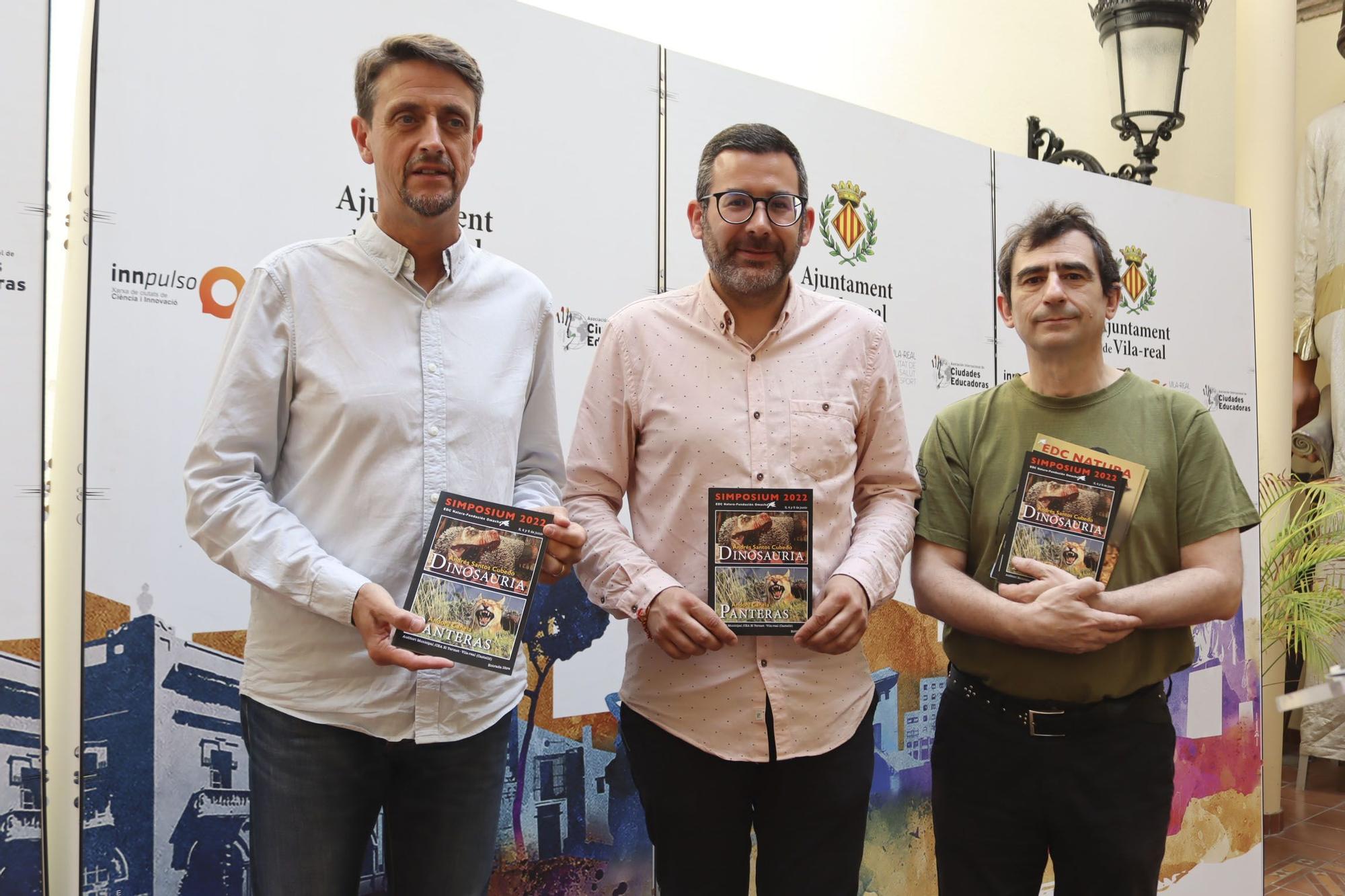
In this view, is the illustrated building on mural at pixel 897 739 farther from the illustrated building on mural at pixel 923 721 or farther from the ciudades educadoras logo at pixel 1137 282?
the ciudades educadoras logo at pixel 1137 282

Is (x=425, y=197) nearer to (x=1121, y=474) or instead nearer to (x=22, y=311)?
(x=22, y=311)

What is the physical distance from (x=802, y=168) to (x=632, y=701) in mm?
1049

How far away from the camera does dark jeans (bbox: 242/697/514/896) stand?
1.63m

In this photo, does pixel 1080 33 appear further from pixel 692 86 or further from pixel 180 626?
pixel 180 626

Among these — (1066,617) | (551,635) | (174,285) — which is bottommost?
(551,635)

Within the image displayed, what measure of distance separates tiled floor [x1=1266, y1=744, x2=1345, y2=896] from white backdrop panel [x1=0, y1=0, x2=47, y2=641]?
477 centimetres

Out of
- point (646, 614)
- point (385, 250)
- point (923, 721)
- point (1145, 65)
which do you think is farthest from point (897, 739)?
point (1145, 65)

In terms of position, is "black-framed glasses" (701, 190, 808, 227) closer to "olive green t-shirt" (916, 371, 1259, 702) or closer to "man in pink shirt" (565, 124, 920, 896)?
"man in pink shirt" (565, 124, 920, 896)

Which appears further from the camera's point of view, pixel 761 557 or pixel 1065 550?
pixel 1065 550

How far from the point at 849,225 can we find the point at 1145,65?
6.90 ft

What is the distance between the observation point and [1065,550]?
2090 mm

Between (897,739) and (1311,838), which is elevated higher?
(897,739)

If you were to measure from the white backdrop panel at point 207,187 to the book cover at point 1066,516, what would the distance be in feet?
4.68

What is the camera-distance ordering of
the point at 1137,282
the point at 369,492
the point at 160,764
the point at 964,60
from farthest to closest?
1. the point at 964,60
2. the point at 1137,282
3. the point at 160,764
4. the point at 369,492
